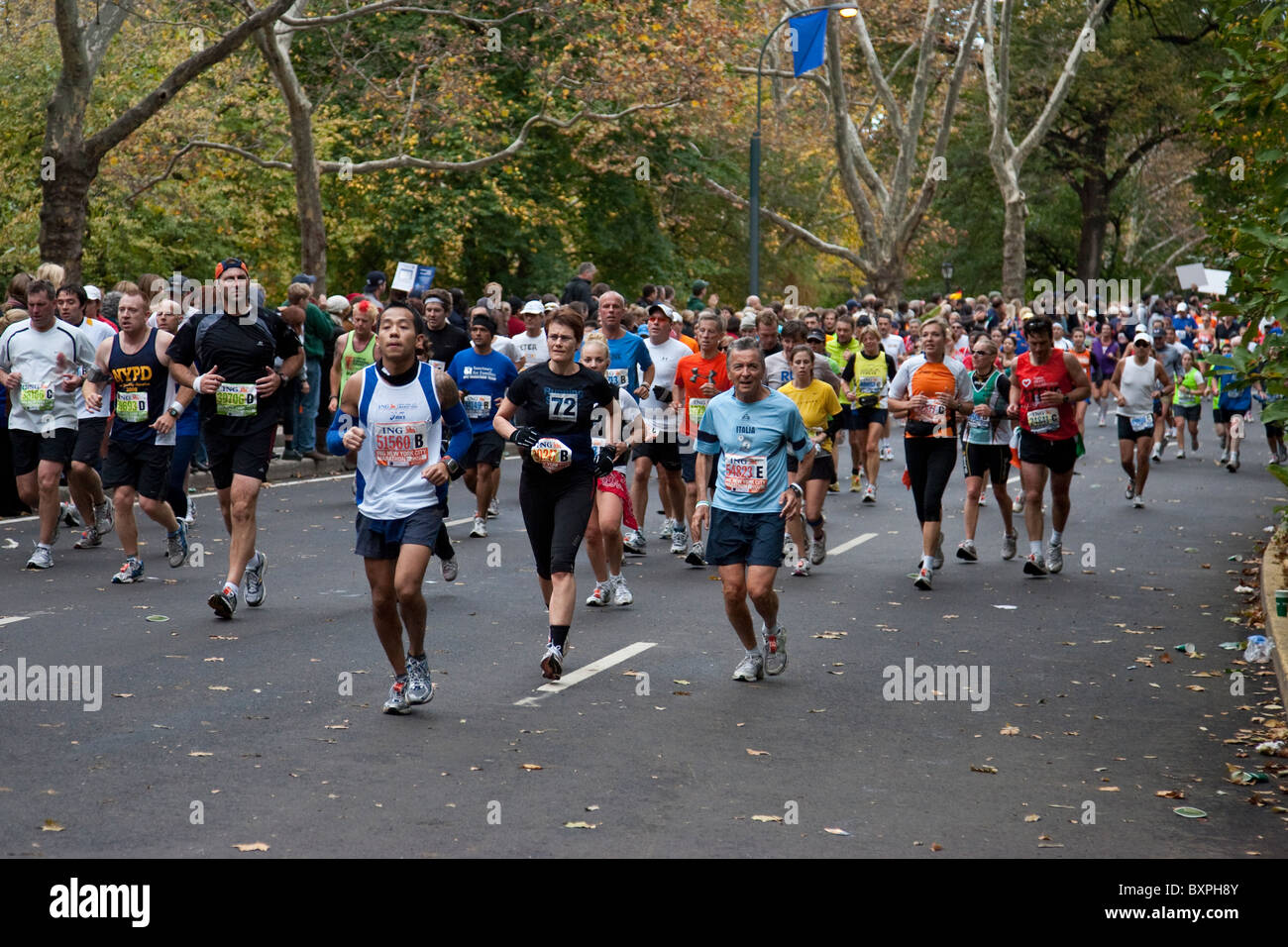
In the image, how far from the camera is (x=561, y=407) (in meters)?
8.97

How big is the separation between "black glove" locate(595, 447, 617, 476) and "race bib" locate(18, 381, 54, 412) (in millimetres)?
5514

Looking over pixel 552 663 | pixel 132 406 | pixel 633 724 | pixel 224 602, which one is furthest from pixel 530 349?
pixel 633 724

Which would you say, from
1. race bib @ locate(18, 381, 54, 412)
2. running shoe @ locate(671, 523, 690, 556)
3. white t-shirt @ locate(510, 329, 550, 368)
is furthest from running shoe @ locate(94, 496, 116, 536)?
white t-shirt @ locate(510, 329, 550, 368)

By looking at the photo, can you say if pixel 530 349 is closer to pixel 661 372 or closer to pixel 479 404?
pixel 479 404

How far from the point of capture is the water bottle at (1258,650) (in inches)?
366

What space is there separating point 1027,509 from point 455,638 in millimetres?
5337

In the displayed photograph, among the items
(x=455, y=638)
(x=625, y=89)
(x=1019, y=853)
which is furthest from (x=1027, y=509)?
(x=625, y=89)

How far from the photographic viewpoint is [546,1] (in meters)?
25.9

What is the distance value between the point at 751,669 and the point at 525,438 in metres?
1.72

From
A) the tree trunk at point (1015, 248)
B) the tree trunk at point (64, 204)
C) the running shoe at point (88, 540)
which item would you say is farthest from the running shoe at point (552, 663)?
the tree trunk at point (1015, 248)

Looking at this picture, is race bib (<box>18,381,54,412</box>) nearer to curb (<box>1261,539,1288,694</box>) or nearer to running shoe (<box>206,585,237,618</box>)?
running shoe (<box>206,585,237,618</box>)

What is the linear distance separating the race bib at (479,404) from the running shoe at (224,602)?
416 centimetres

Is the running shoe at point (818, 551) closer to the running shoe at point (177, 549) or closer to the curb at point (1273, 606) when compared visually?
the curb at point (1273, 606)

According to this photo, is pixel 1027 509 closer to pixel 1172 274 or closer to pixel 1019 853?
pixel 1019 853
